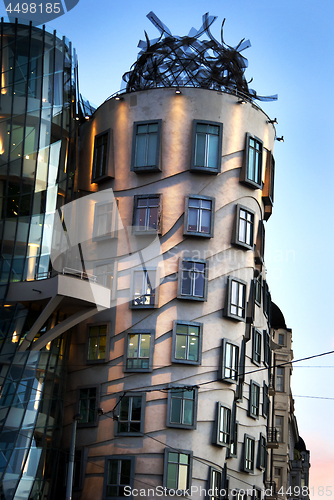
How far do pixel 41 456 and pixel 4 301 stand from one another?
7883 millimetres

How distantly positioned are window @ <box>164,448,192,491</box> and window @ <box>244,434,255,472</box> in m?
4.78

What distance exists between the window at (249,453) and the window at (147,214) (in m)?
12.3

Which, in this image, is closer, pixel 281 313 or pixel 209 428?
pixel 209 428

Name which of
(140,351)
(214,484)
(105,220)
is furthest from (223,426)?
(105,220)

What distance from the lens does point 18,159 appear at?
4156cm

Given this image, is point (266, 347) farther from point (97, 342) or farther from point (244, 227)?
point (97, 342)

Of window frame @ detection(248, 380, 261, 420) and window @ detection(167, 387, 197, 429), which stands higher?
window frame @ detection(248, 380, 261, 420)

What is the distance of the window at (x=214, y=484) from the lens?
125ft

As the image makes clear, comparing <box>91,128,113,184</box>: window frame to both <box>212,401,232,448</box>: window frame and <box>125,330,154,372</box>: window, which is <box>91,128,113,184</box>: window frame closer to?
<box>125,330,154,372</box>: window

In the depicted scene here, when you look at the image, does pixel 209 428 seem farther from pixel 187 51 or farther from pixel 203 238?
pixel 187 51

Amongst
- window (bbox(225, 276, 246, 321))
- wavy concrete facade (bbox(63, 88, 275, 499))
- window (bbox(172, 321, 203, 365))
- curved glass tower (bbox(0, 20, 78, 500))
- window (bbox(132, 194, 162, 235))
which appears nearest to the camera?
curved glass tower (bbox(0, 20, 78, 500))

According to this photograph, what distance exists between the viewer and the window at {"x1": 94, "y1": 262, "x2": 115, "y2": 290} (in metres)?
41.7

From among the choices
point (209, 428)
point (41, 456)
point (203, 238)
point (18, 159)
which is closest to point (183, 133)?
point (203, 238)

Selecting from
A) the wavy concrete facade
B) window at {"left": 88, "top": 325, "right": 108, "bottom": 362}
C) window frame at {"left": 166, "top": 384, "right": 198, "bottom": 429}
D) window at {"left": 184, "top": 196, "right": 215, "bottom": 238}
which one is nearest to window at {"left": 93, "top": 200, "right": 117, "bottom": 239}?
the wavy concrete facade
